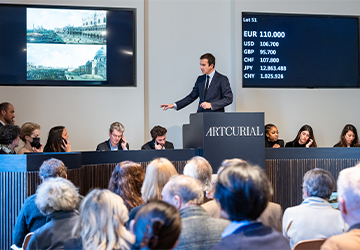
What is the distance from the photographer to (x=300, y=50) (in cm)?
741

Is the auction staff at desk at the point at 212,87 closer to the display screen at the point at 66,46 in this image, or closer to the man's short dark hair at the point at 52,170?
the display screen at the point at 66,46

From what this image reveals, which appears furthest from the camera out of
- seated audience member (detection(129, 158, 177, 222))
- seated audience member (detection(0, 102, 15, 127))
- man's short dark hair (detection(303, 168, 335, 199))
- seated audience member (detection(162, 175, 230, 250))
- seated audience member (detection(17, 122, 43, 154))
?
seated audience member (detection(0, 102, 15, 127))

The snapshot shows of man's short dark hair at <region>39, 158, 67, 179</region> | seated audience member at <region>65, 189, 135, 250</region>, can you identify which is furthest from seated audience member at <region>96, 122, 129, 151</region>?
seated audience member at <region>65, 189, 135, 250</region>

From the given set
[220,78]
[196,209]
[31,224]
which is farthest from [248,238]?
[220,78]

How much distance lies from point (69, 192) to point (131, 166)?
0.65 m

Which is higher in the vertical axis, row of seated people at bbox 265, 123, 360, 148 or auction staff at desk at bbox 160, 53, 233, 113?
auction staff at desk at bbox 160, 53, 233, 113

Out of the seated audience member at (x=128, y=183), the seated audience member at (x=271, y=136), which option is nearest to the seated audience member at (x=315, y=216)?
the seated audience member at (x=128, y=183)

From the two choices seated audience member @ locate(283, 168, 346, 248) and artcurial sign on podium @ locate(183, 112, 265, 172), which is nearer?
seated audience member @ locate(283, 168, 346, 248)

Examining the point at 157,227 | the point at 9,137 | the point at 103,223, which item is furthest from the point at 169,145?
the point at 157,227

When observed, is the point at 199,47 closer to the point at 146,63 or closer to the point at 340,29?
the point at 146,63

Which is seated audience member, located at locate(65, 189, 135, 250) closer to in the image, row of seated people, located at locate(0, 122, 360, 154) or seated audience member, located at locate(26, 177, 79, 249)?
seated audience member, located at locate(26, 177, 79, 249)

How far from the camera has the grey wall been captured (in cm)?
677

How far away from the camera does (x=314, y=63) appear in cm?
745

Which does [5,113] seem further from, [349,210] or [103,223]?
[349,210]
